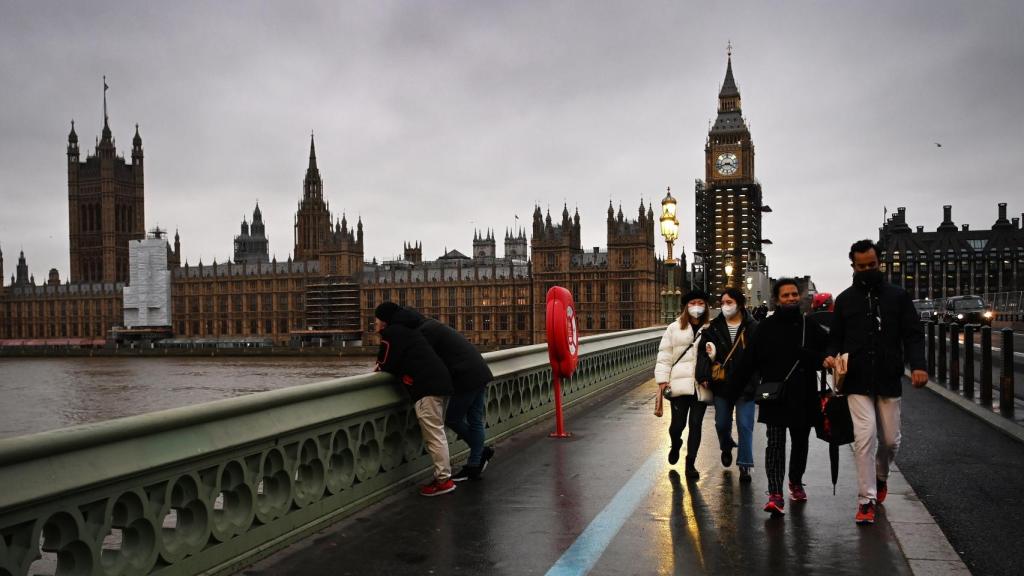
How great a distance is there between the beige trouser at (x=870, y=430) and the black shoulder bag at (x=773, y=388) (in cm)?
50

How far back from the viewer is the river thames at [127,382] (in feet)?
231

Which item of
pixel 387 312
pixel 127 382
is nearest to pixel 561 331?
pixel 387 312

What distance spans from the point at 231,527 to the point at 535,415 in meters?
6.51

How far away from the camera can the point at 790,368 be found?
6613 millimetres

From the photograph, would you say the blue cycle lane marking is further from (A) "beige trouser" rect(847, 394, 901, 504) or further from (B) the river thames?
(B) the river thames

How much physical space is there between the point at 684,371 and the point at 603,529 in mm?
2540

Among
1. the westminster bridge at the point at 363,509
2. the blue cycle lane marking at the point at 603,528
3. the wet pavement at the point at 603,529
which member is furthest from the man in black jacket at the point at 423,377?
the blue cycle lane marking at the point at 603,528

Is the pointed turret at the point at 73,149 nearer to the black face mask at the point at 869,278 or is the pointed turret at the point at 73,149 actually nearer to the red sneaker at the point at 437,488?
the red sneaker at the point at 437,488

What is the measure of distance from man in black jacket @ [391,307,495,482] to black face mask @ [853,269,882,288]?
3.21m

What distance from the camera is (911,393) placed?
49.2 ft

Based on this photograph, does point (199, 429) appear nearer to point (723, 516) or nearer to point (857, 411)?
point (723, 516)

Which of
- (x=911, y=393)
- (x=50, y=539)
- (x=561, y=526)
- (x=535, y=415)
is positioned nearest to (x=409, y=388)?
(x=561, y=526)

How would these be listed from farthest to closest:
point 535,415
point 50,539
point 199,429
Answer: point 535,415 < point 199,429 < point 50,539

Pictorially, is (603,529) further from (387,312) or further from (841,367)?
(387,312)
